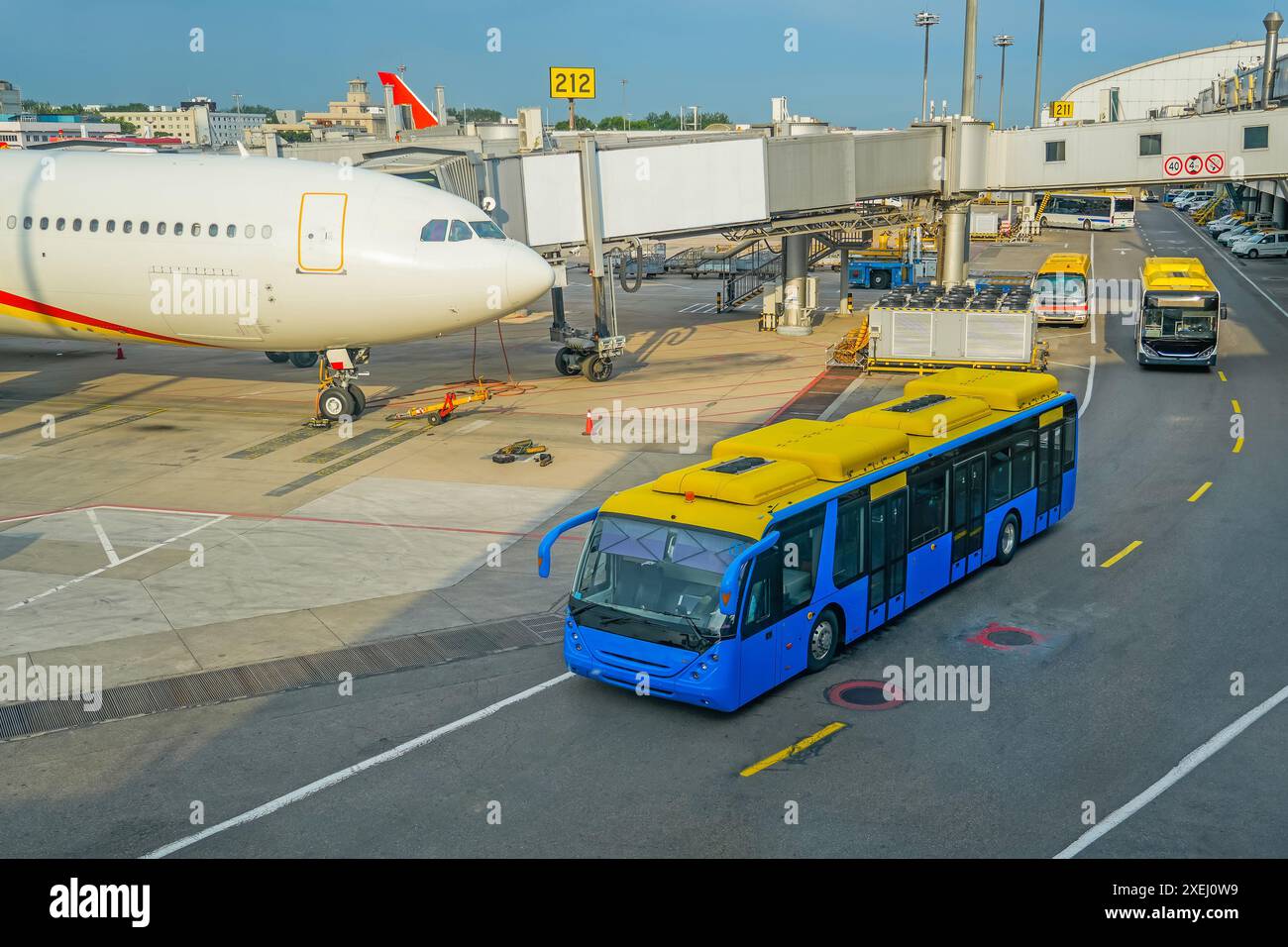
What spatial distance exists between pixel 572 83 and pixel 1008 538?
32144 mm

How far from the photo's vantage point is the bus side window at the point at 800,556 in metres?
17.4

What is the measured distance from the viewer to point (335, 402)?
36156 millimetres

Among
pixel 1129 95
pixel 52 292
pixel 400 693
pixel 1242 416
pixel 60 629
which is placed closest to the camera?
pixel 400 693

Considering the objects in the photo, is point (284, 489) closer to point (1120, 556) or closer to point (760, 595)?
point (760, 595)

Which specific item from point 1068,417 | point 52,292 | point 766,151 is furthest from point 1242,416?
point 52,292

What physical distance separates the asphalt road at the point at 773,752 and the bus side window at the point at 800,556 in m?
1.48

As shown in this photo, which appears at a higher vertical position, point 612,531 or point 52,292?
point 52,292

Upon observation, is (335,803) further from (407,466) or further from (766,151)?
(766,151)

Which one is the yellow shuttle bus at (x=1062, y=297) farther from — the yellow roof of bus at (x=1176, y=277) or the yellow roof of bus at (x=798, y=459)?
the yellow roof of bus at (x=798, y=459)

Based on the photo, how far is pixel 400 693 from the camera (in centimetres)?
1842

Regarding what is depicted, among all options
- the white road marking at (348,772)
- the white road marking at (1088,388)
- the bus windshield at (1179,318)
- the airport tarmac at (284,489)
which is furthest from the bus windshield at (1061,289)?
the white road marking at (348,772)

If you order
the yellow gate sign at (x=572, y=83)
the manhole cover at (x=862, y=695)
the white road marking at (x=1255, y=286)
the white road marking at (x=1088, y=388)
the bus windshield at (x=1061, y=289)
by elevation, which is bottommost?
the white road marking at (x=1255, y=286)

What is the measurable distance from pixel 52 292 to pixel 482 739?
2480 centimetres

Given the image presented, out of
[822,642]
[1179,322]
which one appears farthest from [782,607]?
[1179,322]
